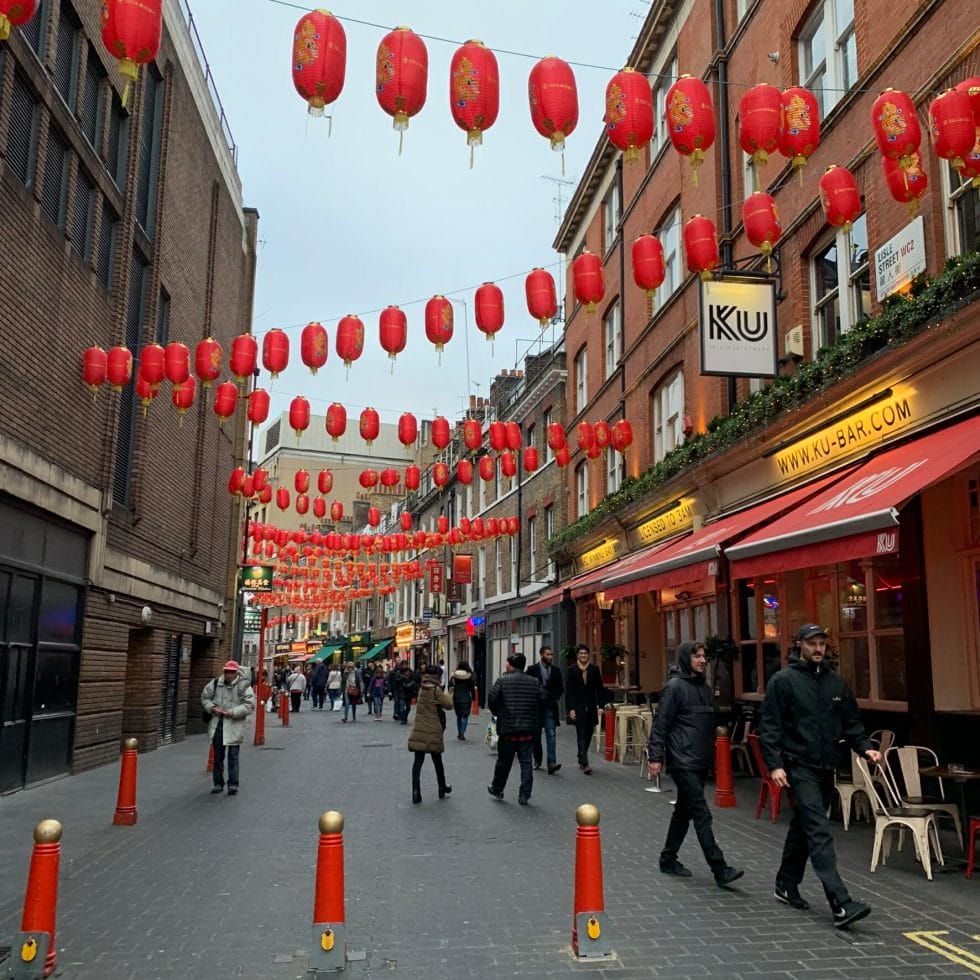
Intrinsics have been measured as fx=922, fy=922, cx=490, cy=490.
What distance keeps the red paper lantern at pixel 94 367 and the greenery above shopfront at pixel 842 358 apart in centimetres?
925

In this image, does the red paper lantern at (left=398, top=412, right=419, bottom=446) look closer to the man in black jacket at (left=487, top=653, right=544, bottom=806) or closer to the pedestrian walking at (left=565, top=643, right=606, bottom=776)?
the pedestrian walking at (left=565, top=643, right=606, bottom=776)

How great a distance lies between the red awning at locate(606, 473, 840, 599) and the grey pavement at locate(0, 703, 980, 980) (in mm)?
2748

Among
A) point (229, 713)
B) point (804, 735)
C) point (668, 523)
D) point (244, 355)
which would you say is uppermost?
point (244, 355)

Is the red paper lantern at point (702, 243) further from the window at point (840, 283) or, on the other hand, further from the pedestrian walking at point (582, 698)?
the pedestrian walking at point (582, 698)

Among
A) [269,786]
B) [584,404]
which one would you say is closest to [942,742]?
[269,786]

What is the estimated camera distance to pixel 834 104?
494 inches

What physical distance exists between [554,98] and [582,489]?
17728mm

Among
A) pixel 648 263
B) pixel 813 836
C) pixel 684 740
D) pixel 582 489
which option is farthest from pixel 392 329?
pixel 582 489

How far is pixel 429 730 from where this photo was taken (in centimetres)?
1062

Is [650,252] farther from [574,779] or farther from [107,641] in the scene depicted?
[107,641]

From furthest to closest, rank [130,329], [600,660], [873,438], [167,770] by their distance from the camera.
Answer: [600,660] < [130,329] < [167,770] < [873,438]

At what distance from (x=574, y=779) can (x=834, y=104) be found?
9.86 meters

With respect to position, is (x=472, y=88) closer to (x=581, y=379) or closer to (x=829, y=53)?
(x=829, y=53)

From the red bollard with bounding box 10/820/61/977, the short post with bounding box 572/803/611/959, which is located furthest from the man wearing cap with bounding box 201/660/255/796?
the short post with bounding box 572/803/611/959
